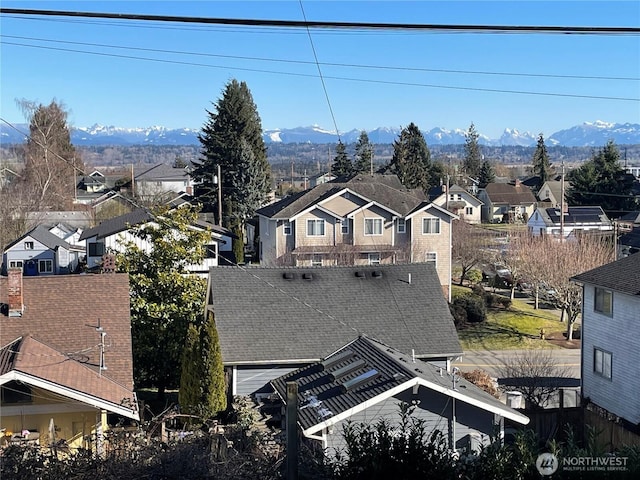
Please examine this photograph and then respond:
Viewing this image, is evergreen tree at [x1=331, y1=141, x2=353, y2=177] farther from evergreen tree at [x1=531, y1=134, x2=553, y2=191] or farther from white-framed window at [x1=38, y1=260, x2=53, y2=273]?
white-framed window at [x1=38, y1=260, x2=53, y2=273]

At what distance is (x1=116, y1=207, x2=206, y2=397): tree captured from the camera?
A: 17859 millimetres

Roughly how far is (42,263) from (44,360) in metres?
27.2

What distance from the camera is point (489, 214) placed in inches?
2778

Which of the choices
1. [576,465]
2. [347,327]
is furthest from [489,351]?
[576,465]

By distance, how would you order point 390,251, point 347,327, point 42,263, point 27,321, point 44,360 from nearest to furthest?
1. point 44,360
2. point 27,321
3. point 347,327
4. point 390,251
5. point 42,263

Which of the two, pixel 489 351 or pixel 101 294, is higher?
pixel 101 294

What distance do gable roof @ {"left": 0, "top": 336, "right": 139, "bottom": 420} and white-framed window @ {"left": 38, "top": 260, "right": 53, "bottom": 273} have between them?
26.2m

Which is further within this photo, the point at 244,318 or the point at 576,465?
the point at 244,318

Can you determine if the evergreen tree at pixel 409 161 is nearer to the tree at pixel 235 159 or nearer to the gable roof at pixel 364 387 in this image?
the tree at pixel 235 159

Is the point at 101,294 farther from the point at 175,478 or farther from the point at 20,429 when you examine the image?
the point at 175,478

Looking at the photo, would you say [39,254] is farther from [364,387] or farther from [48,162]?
[364,387]

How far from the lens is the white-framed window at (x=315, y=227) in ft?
109

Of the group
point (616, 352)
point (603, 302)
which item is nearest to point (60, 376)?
point (616, 352)

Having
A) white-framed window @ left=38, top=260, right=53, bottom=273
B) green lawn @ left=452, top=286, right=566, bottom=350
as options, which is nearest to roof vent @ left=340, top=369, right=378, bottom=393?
green lawn @ left=452, top=286, right=566, bottom=350
